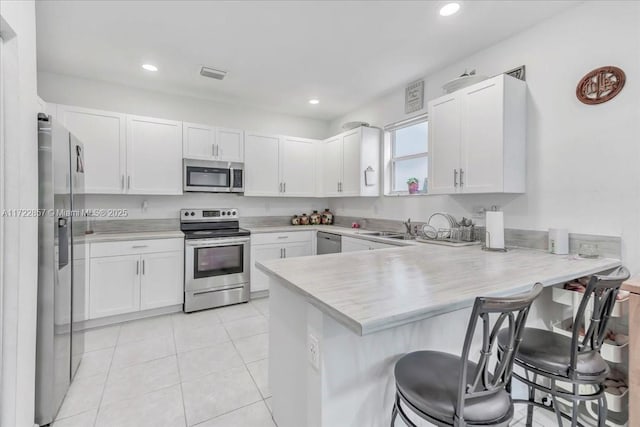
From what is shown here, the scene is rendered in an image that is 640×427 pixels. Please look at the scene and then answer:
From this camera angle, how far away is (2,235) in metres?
1.40

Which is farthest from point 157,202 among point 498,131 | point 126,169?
point 498,131

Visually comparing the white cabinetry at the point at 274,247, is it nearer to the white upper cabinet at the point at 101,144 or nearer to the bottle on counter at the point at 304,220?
the bottle on counter at the point at 304,220

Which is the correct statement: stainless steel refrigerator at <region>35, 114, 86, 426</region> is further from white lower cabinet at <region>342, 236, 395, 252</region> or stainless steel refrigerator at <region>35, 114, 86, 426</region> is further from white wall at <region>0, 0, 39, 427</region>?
white lower cabinet at <region>342, 236, 395, 252</region>

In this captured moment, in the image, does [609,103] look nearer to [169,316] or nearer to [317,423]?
[317,423]

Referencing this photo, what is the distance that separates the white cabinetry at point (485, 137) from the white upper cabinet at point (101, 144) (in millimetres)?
3486

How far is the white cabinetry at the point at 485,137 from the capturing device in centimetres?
229

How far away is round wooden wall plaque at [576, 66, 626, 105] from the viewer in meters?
1.94

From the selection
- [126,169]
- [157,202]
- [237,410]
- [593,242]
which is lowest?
[237,410]

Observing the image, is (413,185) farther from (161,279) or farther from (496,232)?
(161,279)

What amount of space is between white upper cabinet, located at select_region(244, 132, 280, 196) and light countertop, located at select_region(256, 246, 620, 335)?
250 centimetres

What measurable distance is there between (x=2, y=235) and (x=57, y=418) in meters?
1.21

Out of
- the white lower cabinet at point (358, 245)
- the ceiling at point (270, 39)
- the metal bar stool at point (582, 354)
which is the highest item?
the ceiling at point (270, 39)

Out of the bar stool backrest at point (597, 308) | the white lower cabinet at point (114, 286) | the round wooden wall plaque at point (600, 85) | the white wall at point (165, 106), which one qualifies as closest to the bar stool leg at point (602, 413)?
the bar stool backrest at point (597, 308)

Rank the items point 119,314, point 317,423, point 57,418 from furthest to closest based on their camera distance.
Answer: point 119,314
point 57,418
point 317,423
